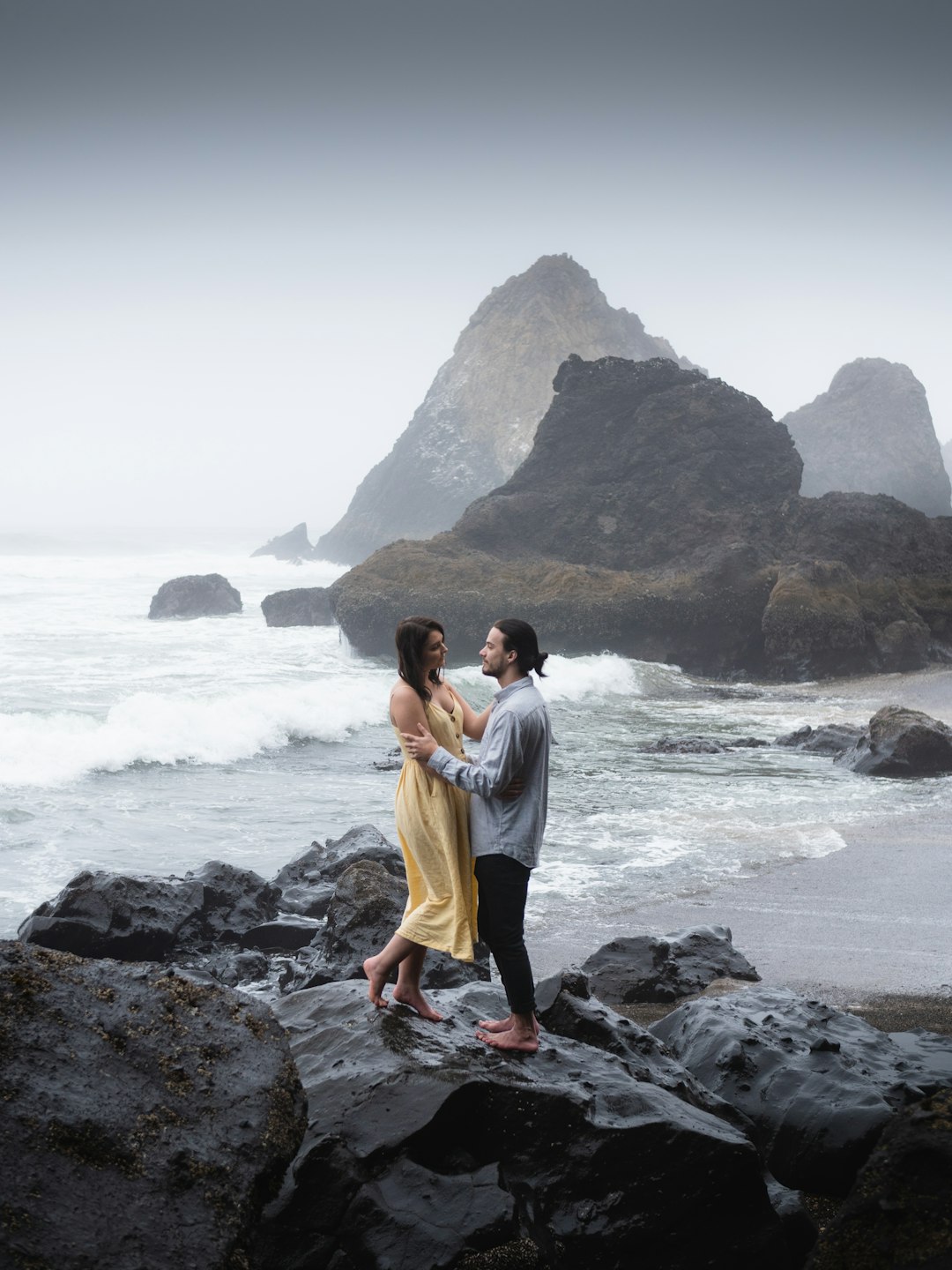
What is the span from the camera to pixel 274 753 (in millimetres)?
17641

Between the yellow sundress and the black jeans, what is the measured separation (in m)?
0.09

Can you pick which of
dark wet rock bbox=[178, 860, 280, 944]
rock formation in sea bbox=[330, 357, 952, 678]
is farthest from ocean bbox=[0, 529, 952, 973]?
rock formation in sea bbox=[330, 357, 952, 678]

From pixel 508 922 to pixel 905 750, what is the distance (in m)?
12.9

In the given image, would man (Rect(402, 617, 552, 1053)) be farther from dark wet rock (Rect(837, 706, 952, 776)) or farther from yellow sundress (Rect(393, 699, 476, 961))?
dark wet rock (Rect(837, 706, 952, 776))

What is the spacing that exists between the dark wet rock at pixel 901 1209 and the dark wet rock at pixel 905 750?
13050 mm

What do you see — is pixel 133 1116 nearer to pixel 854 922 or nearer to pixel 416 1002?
pixel 416 1002

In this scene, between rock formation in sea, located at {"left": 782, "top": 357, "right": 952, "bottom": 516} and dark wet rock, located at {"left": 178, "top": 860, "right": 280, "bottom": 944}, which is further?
rock formation in sea, located at {"left": 782, "top": 357, "right": 952, "bottom": 516}

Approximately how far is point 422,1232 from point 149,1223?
0.91m

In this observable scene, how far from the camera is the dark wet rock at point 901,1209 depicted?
2635mm

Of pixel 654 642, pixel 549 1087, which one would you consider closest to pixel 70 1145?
pixel 549 1087

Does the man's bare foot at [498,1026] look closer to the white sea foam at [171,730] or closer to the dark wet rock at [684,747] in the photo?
the white sea foam at [171,730]

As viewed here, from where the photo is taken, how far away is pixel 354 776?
15.7 metres

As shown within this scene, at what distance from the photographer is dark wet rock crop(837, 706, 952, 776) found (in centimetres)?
1509

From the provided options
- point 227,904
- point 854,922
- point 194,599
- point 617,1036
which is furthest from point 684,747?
point 194,599
